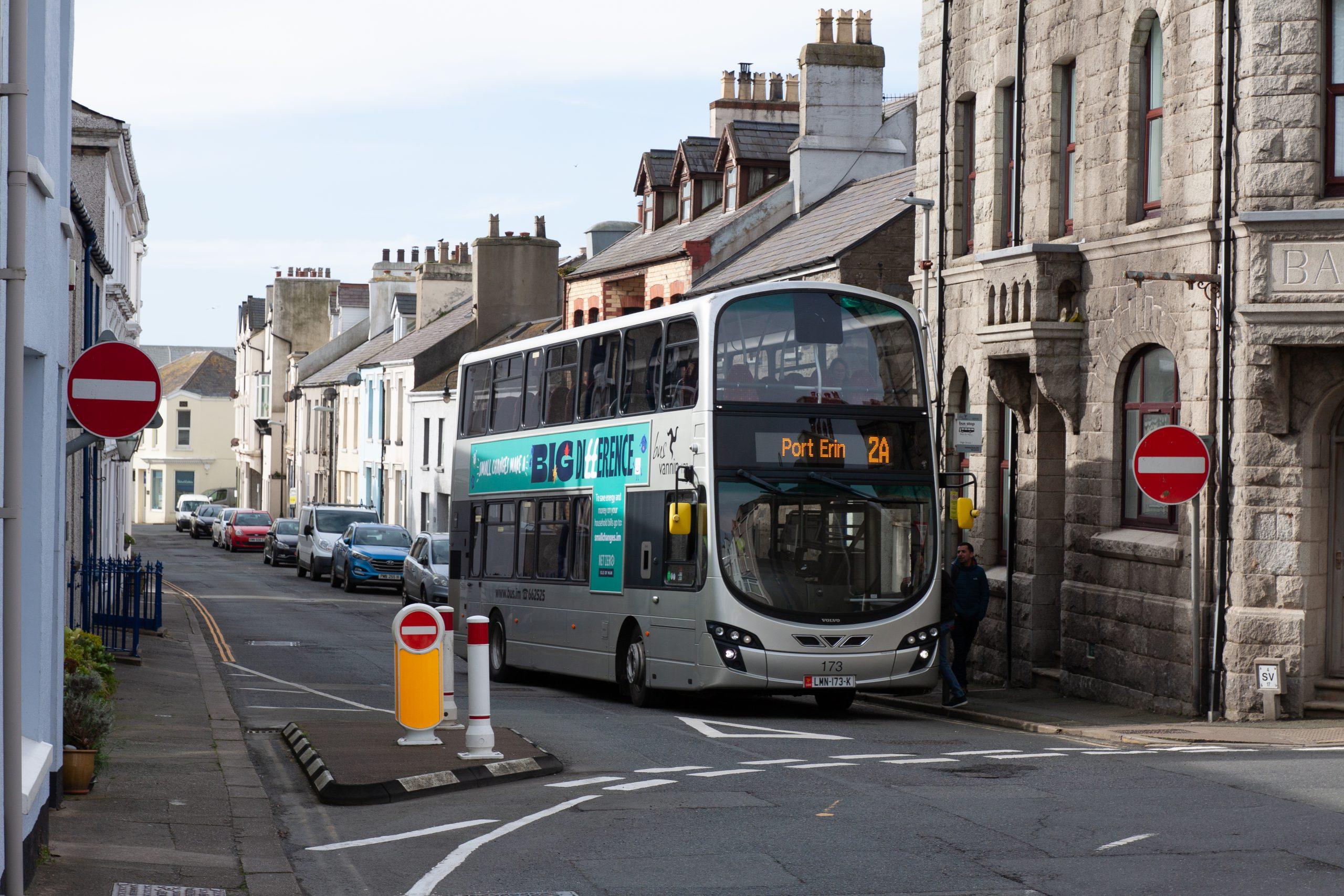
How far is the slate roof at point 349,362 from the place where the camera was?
235ft

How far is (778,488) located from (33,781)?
9695mm

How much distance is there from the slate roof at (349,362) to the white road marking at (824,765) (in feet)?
184

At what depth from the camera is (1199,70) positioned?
675 inches

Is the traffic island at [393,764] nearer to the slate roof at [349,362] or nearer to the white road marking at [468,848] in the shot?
the white road marking at [468,848]

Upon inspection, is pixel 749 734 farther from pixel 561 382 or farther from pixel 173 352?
pixel 173 352

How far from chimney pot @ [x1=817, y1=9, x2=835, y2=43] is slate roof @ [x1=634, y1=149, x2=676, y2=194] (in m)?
7.86

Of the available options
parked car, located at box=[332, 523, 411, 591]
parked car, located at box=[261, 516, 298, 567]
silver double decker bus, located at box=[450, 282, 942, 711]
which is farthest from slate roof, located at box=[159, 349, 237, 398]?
silver double decker bus, located at box=[450, 282, 942, 711]

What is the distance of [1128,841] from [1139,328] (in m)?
9.57

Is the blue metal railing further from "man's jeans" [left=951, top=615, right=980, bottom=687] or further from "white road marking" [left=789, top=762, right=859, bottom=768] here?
"white road marking" [left=789, top=762, right=859, bottom=768]

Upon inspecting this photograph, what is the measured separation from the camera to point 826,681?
16.9 m

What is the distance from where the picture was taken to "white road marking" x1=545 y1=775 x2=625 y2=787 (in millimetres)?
12266

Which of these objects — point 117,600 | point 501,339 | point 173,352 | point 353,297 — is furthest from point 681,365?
point 173,352

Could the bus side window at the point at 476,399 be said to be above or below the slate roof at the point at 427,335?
below

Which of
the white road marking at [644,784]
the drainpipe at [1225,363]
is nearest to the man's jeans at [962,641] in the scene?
the drainpipe at [1225,363]
